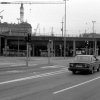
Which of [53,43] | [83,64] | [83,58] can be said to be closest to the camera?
[83,64]

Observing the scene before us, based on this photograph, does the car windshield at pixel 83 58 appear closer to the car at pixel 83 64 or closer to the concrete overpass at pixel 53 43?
the car at pixel 83 64

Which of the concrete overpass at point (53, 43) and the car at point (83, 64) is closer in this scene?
the car at point (83, 64)

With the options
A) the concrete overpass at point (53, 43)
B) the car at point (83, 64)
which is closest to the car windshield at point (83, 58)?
the car at point (83, 64)

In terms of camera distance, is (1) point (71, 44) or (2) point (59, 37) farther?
(1) point (71, 44)

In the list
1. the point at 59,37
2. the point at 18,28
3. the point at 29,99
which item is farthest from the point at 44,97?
the point at 18,28

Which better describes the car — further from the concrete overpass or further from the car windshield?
the concrete overpass

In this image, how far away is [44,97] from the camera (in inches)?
402

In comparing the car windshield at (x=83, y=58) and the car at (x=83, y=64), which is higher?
the car windshield at (x=83, y=58)

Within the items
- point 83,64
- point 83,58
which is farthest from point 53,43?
point 83,64

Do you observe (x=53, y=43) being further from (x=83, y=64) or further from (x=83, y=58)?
(x=83, y=64)

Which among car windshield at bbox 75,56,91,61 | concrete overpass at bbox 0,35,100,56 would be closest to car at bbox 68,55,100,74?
car windshield at bbox 75,56,91,61

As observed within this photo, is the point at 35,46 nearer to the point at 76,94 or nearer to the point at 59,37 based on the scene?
the point at 59,37

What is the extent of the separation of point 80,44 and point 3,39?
29.8 metres

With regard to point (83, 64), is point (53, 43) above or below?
above
